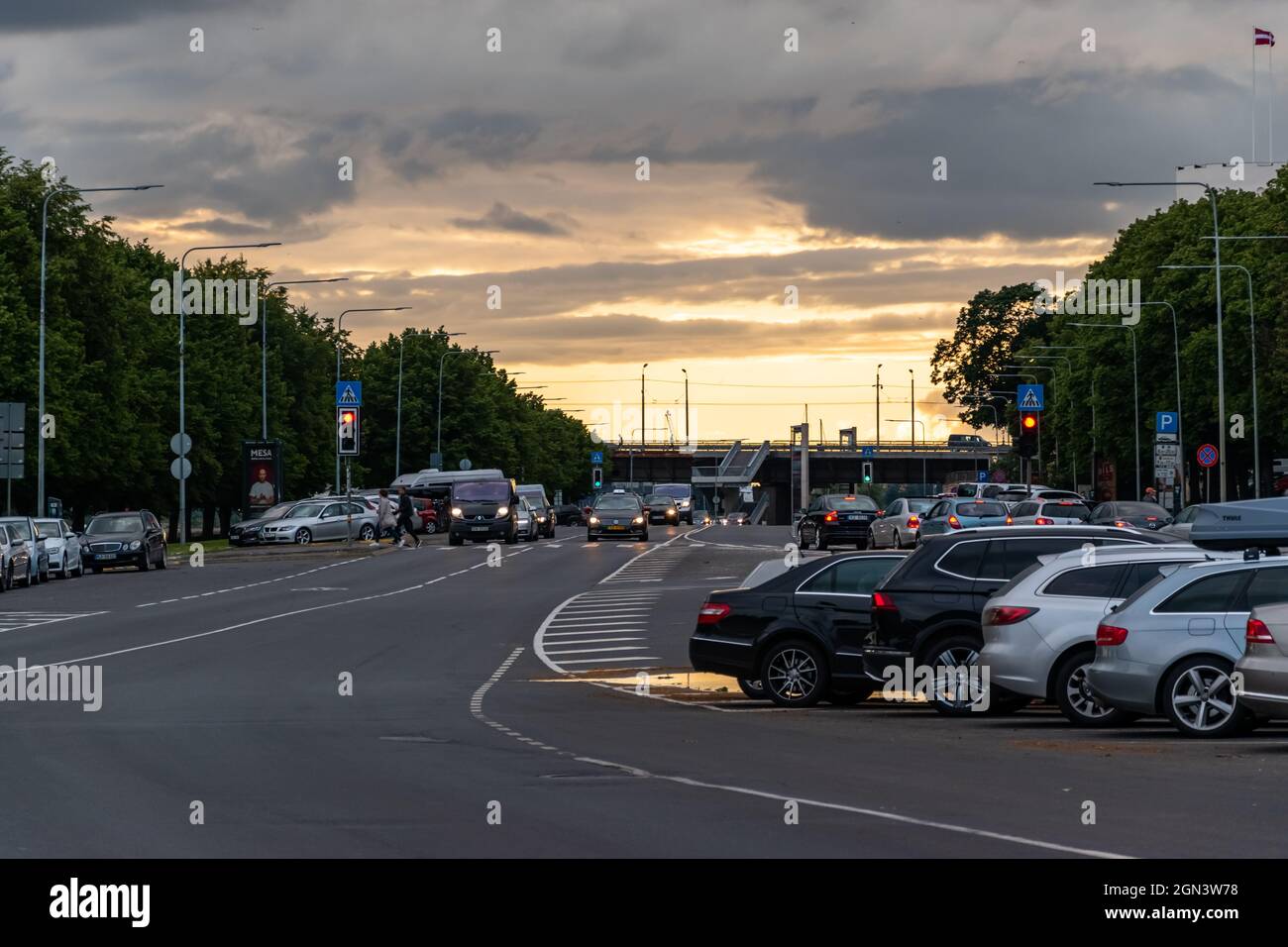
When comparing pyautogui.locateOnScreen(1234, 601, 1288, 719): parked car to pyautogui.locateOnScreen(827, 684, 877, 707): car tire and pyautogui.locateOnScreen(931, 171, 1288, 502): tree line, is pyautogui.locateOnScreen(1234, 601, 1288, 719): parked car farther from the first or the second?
pyautogui.locateOnScreen(931, 171, 1288, 502): tree line

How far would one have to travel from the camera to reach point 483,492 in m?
71.7

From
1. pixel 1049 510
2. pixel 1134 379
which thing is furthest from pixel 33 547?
pixel 1134 379

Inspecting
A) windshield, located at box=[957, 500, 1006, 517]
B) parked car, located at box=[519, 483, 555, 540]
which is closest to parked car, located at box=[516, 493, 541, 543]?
parked car, located at box=[519, 483, 555, 540]

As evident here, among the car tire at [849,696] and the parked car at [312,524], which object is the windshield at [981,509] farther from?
the car tire at [849,696]

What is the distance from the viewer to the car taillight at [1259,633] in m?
15.3

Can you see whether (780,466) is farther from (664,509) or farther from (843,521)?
(843,521)

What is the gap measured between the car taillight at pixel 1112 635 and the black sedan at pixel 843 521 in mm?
41833

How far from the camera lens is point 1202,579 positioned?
1658cm

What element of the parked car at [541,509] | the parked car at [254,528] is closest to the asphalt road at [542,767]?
the parked car at [254,528]
